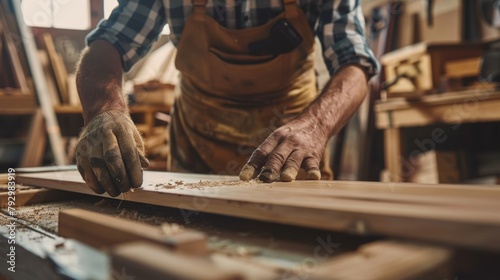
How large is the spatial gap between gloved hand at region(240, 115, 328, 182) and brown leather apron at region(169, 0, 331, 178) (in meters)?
0.56

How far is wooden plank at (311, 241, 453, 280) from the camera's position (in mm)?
530

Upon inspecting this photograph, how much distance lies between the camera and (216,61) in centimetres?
200

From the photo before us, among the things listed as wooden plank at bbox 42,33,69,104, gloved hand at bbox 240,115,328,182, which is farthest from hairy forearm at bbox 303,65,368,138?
wooden plank at bbox 42,33,69,104

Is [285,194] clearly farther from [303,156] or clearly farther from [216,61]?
[216,61]

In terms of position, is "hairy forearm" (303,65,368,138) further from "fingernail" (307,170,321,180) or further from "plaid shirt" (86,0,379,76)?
"fingernail" (307,170,321,180)

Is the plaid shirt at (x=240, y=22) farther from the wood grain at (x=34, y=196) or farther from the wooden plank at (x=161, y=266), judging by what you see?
the wooden plank at (x=161, y=266)

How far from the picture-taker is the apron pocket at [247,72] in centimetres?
197

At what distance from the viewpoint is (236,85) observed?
2014 millimetres

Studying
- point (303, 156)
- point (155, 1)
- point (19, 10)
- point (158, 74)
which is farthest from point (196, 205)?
point (158, 74)

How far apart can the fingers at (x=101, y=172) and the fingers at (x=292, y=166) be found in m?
0.46

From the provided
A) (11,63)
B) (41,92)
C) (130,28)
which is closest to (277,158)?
(130,28)

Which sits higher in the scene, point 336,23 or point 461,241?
point 336,23

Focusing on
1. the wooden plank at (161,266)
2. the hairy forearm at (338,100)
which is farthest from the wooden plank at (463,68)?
the wooden plank at (161,266)

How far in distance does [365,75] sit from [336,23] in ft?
0.84
